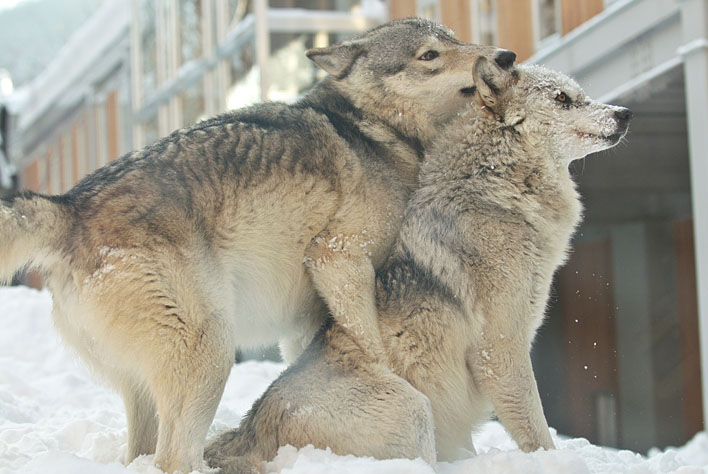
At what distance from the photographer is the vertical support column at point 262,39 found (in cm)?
1283

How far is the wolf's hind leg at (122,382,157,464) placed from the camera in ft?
12.9

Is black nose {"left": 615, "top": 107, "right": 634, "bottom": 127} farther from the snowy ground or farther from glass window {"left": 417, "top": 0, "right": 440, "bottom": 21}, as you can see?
glass window {"left": 417, "top": 0, "right": 440, "bottom": 21}

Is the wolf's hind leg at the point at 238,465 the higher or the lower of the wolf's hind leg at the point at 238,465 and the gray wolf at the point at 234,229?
the lower

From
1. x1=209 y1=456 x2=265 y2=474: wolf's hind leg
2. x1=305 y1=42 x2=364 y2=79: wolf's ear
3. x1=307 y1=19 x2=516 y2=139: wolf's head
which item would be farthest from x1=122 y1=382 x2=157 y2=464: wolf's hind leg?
x1=305 y1=42 x2=364 y2=79: wolf's ear

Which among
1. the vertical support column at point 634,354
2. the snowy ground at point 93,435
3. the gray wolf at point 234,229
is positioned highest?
the gray wolf at point 234,229

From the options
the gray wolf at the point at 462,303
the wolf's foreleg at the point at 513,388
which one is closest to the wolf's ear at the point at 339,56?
the gray wolf at the point at 462,303

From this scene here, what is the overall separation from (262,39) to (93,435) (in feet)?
31.0

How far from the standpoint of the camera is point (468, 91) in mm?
4441

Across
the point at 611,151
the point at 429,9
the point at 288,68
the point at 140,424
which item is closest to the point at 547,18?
the point at 611,151

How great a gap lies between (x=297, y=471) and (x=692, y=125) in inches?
211

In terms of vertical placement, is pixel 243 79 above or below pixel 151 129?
above

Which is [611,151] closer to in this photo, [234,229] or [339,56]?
[339,56]

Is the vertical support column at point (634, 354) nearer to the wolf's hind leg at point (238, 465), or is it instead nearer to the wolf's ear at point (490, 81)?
the wolf's ear at point (490, 81)

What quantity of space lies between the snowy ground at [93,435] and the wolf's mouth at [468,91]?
1.94 metres
